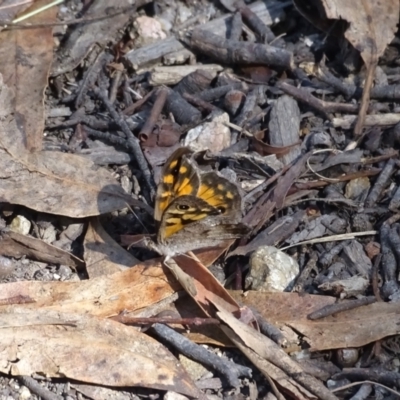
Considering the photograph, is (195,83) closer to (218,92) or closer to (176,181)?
(218,92)

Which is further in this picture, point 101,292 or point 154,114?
point 154,114

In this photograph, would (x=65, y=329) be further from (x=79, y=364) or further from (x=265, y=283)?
(x=265, y=283)

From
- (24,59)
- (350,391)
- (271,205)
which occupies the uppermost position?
(24,59)

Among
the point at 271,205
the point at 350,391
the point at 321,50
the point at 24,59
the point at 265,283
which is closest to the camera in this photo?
the point at 350,391

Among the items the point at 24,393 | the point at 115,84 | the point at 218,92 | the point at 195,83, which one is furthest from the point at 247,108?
the point at 24,393

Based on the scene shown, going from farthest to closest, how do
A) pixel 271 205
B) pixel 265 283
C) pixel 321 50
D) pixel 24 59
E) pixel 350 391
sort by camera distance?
pixel 321 50 < pixel 24 59 < pixel 271 205 < pixel 265 283 < pixel 350 391

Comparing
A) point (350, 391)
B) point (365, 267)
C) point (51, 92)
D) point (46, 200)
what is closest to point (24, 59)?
point (51, 92)
